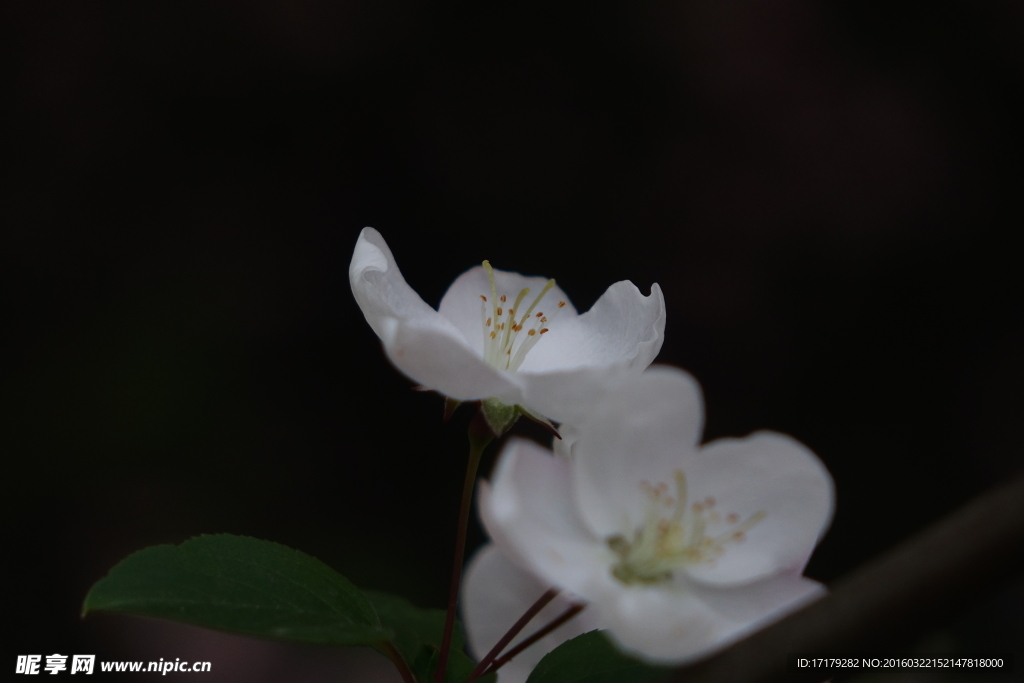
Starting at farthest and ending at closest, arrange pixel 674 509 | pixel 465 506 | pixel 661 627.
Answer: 1. pixel 465 506
2. pixel 674 509
3. pixel 661 627

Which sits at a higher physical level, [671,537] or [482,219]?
[482,219]

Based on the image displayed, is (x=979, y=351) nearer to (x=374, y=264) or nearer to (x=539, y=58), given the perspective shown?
(x=539, y=58)

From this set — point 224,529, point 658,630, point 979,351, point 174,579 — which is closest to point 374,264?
point 174,579

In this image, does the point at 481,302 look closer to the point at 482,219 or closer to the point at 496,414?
the point at 496,414

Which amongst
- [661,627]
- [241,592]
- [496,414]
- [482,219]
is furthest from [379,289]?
[482,219]

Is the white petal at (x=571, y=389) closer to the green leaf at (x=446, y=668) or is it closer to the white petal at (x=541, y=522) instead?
the white petal at (x=541, y=522)

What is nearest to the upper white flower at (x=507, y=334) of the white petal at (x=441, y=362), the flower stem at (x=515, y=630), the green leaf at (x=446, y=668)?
the white petal at (x=441, y=362)

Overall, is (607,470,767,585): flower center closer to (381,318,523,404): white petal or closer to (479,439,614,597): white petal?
(479,439,614,597): white petal
